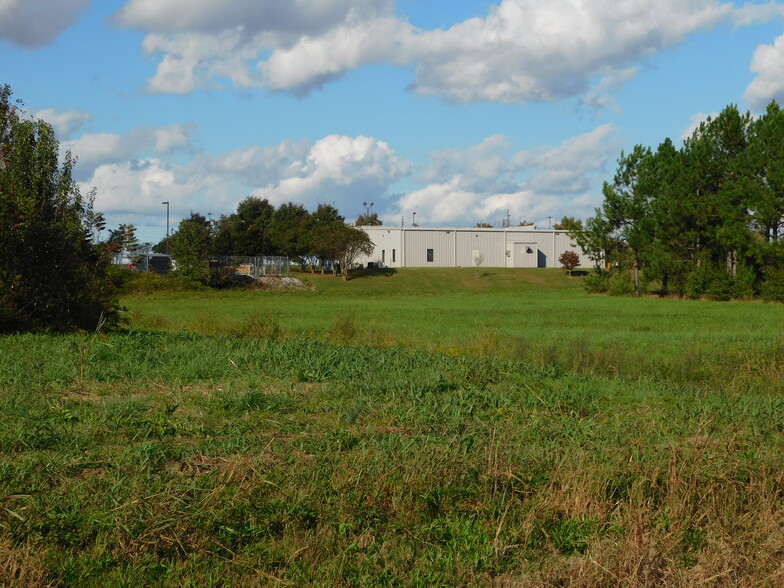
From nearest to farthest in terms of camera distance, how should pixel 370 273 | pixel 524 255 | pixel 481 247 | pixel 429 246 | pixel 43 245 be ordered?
pixel 43 245 → pixel 370 273 → pixel 429 246 → pixel 481 247 → pixel 524 255

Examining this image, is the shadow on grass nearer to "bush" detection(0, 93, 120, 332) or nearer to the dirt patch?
the dirt patch

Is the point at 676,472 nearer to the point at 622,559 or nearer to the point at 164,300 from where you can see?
the point at 622,559

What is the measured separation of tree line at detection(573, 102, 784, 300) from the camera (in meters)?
47.4

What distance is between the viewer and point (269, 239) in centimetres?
8819

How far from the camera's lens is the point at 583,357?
1680 cm

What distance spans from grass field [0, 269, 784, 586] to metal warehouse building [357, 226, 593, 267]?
3213 inches

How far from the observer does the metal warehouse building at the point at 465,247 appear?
95.3 meters

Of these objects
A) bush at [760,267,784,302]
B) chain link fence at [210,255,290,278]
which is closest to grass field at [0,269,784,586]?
bush at [760,267,784,302]

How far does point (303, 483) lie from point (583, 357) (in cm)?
1105

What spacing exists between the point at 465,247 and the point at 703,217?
48.6m

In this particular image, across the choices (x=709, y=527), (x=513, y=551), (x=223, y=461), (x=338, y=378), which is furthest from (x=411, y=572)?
(x=338, y=378)

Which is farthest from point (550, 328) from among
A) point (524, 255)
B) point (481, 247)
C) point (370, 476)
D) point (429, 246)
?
point (524, 255)

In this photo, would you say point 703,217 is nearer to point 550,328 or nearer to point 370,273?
point 550,328

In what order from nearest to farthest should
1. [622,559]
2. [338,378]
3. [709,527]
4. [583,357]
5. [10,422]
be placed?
[622,559] < [709,527] < [10,422] < [338,378] < [583,357]
